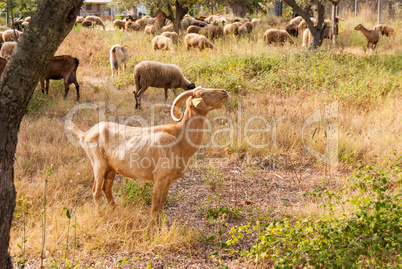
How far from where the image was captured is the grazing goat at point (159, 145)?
151 inches

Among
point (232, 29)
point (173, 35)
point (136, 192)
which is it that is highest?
point (232, 29)

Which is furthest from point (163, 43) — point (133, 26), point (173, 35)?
point (133, 26)

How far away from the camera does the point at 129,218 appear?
4125mm

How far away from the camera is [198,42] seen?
14.3m

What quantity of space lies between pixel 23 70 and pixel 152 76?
6462 millimetres

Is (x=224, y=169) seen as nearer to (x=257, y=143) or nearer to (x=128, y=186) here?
(x=257, y=143)

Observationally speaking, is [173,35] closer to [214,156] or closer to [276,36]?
[276,36]

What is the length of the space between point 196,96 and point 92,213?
1691 millimetres

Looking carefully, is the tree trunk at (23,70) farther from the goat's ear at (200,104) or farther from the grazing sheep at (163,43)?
the grazing sheep at (163,43)

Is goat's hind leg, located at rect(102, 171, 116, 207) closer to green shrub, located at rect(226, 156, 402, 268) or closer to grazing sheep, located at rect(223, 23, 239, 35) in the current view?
green shrub, located at rect(226, 156, 402, 268)

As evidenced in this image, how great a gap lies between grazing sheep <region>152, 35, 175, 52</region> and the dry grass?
75.0 inches

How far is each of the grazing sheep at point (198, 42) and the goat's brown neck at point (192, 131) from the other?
10.5 metres

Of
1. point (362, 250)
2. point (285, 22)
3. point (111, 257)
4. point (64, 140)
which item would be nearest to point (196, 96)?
point (111, 257)

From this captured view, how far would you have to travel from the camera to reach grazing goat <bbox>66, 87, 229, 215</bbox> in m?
3.84
